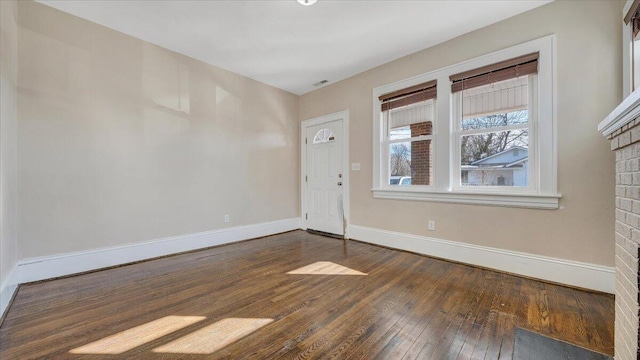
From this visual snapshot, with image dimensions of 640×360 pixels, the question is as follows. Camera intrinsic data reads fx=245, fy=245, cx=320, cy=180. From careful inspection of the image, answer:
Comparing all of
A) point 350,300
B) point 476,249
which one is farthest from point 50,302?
point 476,249

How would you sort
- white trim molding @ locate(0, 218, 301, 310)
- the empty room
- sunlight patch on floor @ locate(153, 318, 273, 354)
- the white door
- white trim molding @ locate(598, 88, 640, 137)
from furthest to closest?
the white door, white trim molding @ locate(0, 218, 301, 310), the empty room, sunlight patch on floor @ locate(153, 318, 273, 354), white trim molding @ locate(598, 88, 640, 137)

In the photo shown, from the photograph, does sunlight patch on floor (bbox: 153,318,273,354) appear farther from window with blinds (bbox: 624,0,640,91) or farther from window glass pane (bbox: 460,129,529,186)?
window with blinds (bbox: 624,0,640,91)

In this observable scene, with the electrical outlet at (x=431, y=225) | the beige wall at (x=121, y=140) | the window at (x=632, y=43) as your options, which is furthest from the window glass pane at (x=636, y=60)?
the beige wall at (x=121, y=140)

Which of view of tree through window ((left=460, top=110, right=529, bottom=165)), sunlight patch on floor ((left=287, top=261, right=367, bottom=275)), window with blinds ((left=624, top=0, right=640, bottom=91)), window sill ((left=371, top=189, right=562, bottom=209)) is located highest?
window with blinds ((left=624, top=0, right=640, bottom=91))

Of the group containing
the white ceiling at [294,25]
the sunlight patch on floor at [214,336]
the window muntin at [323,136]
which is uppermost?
the white ceiling at [294,25]

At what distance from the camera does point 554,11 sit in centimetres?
237

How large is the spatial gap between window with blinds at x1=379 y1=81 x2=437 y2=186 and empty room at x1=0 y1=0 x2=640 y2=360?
29 mm

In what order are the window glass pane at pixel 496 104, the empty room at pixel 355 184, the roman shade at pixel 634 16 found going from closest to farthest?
the empty room at pixel 355 184
the roman shade at pixel 634 16
the window glass pane at pixel 496 104

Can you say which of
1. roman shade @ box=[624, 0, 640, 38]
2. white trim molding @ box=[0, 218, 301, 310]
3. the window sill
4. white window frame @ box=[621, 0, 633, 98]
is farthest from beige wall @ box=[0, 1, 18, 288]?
white window frame @ box=[621, 0, 633, 98]

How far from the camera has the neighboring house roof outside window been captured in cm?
259

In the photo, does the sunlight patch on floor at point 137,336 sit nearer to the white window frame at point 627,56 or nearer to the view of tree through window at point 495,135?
the view of tree through window at point 495,135

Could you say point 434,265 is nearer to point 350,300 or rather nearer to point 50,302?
point 350,300

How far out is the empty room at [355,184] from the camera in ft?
5.29

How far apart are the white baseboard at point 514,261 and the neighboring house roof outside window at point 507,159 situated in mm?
928
